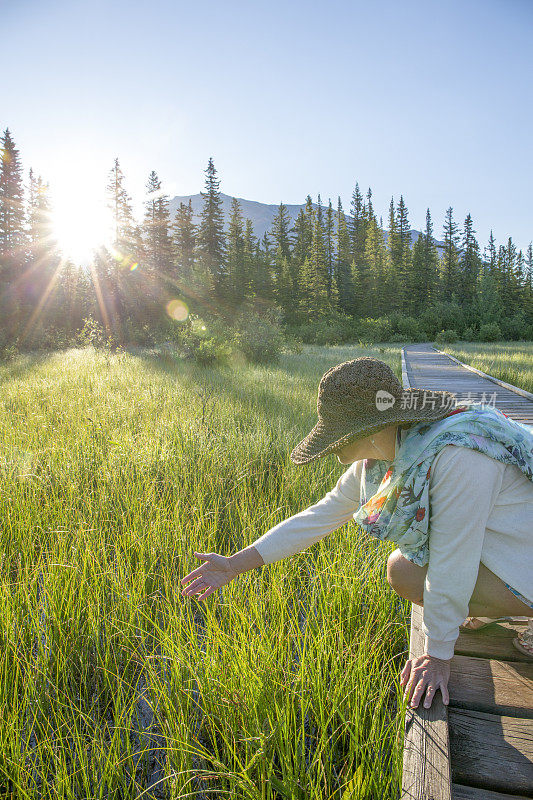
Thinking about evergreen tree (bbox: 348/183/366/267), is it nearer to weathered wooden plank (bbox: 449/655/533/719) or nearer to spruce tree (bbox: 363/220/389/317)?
spruce tree (bbox: 363/220/389/317)

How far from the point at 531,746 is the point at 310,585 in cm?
111

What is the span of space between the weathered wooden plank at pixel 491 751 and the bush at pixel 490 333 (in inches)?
1479

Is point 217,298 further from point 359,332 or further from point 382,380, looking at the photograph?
point 382,380

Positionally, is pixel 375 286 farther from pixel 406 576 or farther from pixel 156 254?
pixel 406 576

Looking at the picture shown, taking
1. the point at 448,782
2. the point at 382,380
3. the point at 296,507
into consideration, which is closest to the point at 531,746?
the point at 448,782

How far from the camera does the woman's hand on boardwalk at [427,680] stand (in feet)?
4.49

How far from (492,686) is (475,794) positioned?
1.37ft

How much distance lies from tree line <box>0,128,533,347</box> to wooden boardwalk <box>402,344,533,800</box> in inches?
871

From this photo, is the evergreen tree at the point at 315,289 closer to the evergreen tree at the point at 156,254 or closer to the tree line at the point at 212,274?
the tree line at the point at 212,274

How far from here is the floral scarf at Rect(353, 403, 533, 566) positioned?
136 centimetres

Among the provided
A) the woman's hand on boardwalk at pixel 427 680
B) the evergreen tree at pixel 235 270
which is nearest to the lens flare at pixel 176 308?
the evergreen tree at pixel 235 270

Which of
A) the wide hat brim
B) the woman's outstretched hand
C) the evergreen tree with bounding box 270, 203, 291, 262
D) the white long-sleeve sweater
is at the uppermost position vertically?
the evergreen tree with bounding box 270, 203, 291, 262

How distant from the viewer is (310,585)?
2.22 meters

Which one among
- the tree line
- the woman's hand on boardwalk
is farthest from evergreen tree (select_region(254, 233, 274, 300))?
the woman's hand on boardwalk
